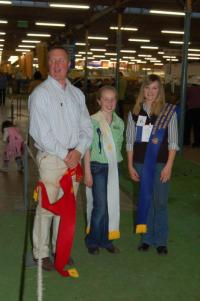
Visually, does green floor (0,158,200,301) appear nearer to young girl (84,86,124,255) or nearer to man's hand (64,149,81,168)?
young girl (84,86,124,255)

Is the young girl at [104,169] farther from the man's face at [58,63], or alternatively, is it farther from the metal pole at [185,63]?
the metal pole at [185,63]

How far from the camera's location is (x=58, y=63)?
3.92 meters

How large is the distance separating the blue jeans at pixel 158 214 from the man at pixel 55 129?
831mm

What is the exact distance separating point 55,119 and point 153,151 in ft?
3.44

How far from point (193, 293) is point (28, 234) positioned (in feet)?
6.72

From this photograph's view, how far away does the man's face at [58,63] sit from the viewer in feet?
12.8

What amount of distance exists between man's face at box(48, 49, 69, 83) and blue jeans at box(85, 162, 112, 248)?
0.93 meters

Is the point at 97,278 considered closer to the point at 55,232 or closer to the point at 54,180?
the point at 55,232

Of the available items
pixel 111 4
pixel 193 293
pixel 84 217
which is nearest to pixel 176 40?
pixel 111 4

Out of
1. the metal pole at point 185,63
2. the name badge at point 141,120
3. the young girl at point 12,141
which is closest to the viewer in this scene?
the name badge at point 141,120

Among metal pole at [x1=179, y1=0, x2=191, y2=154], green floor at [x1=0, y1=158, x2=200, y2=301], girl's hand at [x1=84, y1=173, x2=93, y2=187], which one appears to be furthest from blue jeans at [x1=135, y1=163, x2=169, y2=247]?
metal pole at [x1=179, y1=0, x2=191, y2=154]

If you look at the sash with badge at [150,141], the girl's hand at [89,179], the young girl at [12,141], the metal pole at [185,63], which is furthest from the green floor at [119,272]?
the metal pole at [185,63]

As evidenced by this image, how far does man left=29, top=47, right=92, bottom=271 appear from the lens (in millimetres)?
3830

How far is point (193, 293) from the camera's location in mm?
3836
